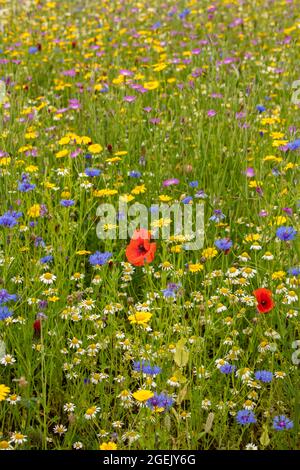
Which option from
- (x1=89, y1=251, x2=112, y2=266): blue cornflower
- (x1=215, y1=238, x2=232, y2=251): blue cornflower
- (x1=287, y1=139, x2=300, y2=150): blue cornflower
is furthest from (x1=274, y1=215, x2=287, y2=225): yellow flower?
(x1=89, y1=251, x2=112, y2=266): blue cornflower

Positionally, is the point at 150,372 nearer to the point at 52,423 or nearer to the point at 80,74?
the point at 52,423

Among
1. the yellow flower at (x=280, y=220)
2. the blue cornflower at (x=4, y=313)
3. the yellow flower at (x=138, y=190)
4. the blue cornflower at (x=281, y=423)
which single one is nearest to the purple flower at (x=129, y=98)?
the yellow flower at (x=138, y=190)

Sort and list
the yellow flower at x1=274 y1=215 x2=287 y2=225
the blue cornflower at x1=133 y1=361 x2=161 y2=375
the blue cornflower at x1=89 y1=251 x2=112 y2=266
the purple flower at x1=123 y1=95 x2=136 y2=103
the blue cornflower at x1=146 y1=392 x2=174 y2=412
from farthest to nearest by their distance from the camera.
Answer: the purple flower at x1=123 y1=95 x2=136 y2=103, the yellow flower at x1=274 y1=215 x2=287 y2=225, the blue cornflower at x1=89 y1=251 x2=112 y2=266, the blue cornflower at x1=133 y1=361 x2=161 y2=375, the blue cornflower at x1=146 y1=392 x2=174 y2=412

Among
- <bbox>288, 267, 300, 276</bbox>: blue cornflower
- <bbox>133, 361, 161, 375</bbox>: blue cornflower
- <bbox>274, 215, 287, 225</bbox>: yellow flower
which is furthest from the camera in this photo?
<bbox>274, 215, 287, 225</bbox>: yellow flower

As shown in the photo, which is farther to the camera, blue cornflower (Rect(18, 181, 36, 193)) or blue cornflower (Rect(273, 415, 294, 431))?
blue cornflower (Rect(18, 181, 36, 193))

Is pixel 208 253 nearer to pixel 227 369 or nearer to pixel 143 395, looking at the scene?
pixel 227 369

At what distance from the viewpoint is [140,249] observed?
2373mm

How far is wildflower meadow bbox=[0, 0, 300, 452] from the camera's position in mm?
2098

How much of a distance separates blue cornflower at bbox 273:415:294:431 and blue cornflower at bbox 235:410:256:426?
0.06 metres

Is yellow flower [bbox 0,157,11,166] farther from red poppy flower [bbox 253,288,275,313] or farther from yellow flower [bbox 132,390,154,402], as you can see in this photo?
yellow flower [bbox 132,390,154,402]

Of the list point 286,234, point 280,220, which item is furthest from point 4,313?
point 280,220

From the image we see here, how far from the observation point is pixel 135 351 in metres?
2.18
